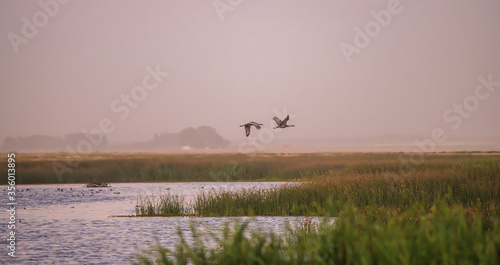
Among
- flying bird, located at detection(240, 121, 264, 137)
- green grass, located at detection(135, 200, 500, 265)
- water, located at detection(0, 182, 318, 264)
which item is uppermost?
flying bird, located at detection(240, 121, 264, 137)

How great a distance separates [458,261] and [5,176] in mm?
45032

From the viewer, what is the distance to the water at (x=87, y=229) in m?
16.1

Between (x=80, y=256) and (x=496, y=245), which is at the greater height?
(x=496, y=245)

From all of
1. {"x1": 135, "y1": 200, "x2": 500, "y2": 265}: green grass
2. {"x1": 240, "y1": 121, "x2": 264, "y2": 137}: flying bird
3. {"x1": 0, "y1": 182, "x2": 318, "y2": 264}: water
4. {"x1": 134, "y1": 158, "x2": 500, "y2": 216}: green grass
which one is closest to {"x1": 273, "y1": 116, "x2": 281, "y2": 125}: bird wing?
{"x1": 240, "y1": 121, "x2": 264, "y2": 137}: flying bird

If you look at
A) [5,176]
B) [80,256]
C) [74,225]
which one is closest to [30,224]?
[74,225]

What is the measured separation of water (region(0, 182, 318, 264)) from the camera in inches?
632

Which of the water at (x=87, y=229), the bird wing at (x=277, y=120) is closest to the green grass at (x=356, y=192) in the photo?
the water at (x=87, y=229)

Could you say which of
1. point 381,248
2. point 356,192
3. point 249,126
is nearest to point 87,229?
point 249,126

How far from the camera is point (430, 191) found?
822 inches

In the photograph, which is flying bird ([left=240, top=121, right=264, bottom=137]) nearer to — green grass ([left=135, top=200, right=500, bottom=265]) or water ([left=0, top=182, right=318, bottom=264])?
water ([left=0, top=182, right=318, bottom=264])

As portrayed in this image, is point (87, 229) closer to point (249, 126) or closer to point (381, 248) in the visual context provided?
point (249, 126)

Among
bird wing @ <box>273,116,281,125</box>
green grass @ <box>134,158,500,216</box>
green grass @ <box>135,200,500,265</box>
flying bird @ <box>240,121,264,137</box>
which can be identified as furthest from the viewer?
green grass @ <box>134,158,500,216</box>

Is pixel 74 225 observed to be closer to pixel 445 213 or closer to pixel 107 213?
pixel 107 213

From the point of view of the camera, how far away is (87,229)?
21.5 meters
